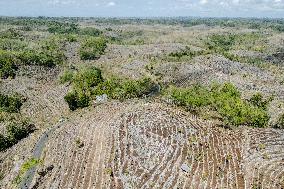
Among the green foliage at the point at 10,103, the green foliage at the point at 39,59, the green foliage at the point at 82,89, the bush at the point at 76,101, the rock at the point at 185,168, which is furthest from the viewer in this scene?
the green foliage at the point at 39,59

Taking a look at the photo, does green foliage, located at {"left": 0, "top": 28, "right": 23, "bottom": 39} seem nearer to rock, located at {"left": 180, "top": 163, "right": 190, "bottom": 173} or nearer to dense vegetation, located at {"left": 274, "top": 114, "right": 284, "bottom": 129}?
dense vegetation, located at {"left": 274, "top": 114, "right": 284, "bottom": 129}

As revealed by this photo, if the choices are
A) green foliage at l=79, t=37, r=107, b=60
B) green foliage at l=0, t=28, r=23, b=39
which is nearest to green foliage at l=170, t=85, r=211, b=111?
green foliage at l=79, t=37, r=107, b=60

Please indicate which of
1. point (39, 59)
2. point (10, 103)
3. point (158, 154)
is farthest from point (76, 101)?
point (39, 59)

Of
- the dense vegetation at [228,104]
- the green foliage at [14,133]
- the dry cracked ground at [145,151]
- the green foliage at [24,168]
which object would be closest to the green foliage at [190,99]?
the dense vegetation at [228,104]

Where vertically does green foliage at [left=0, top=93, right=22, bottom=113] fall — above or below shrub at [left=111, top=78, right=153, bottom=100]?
below

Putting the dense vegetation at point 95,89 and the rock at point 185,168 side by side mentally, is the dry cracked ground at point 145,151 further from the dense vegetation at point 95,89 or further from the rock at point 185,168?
the dense vegetation at point 95,89

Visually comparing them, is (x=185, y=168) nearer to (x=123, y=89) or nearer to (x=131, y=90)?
(x=131, y=90)
